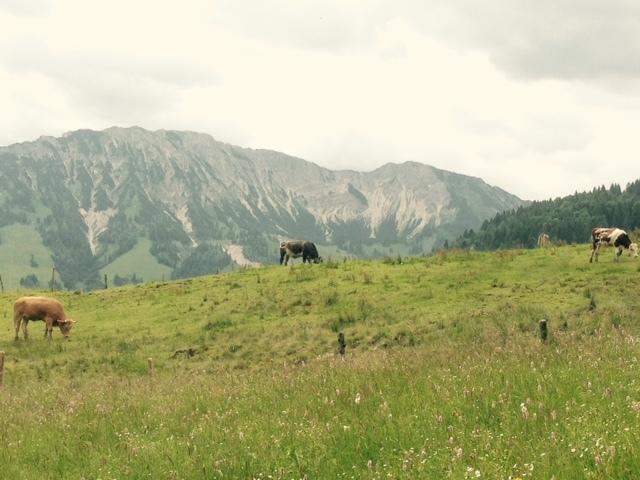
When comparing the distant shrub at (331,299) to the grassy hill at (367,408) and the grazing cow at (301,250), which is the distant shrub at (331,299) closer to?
the grassy hill at (367,408)

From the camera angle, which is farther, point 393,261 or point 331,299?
point 393,261

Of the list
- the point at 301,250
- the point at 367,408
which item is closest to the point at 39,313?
the point at 301,250

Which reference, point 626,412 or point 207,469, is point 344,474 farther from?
point 626,412

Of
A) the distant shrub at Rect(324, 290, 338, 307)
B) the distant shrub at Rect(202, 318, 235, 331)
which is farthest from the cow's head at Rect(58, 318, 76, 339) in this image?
the distant shrub at Rect(324, 290, 338, 307)

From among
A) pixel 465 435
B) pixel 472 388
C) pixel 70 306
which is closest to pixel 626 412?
pixel 465 435

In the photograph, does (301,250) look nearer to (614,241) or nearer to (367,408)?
(614,241)

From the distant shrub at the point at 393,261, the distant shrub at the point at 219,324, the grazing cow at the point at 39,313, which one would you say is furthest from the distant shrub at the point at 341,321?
the grazing cow at the point at 39,313

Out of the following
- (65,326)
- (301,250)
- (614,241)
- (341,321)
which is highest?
(614,241)

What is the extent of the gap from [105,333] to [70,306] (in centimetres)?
1012

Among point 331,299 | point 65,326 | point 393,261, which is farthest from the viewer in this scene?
point 393,261

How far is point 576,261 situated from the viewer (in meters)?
34.2

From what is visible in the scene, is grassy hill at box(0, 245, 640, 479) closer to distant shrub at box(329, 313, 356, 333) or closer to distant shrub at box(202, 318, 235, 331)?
distant shrub at box(329, 313, 356, 333)

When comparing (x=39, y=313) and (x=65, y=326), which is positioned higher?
(x=39, y=313)

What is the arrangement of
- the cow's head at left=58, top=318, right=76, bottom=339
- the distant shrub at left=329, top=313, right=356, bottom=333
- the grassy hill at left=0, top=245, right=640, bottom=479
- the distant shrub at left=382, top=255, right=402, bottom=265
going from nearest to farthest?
the grassy hill at left=0, top=245, right=640, bottom=479
the distant shrub at left=329, top=313, right=356, bottom=333
the cow's head at left=58, top=318, right=76, bottom=339
the distant shrub at left=382, top=255, right=402, bottom=265
